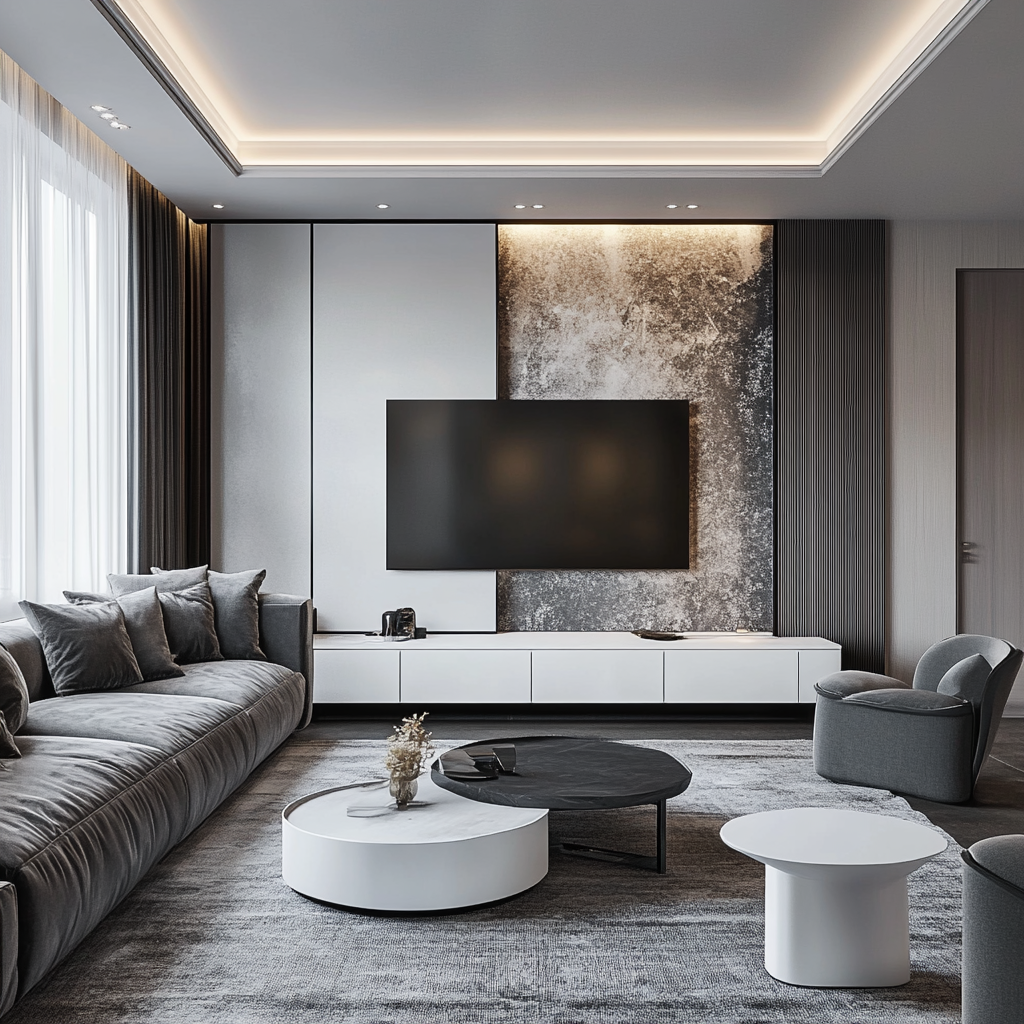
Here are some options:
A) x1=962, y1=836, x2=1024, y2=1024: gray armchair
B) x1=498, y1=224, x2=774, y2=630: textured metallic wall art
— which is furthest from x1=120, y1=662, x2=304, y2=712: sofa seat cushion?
x1=962, y1=836, x2=1024, y2=1024: gray armchair

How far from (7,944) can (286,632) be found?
8.83ft

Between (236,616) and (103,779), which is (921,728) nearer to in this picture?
(103,779)

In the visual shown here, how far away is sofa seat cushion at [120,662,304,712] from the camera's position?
3594 mm

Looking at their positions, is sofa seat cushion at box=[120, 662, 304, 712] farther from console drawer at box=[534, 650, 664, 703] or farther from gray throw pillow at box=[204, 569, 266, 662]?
console drawer at box=[534, 650, 664, 703]

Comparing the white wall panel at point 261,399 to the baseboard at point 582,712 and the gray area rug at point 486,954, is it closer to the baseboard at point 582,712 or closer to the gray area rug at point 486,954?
the baseboard at point 582,712

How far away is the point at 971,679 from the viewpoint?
3564mm

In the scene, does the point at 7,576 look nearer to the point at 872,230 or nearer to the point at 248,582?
the point at 248,582

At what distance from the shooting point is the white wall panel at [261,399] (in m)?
5.35

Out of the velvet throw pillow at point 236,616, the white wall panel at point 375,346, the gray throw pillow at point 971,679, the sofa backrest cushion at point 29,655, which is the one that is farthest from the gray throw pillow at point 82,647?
the gray throw pillow at point 971,679

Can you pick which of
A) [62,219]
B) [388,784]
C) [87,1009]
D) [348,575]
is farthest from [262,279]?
[87,1009]

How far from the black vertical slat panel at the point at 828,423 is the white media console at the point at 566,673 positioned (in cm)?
44

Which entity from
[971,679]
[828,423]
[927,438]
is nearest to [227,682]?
[971,679]

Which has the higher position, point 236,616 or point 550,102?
point 550,102

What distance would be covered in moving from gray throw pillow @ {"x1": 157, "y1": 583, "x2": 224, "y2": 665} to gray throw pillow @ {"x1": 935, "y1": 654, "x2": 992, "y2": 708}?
3102 mm
